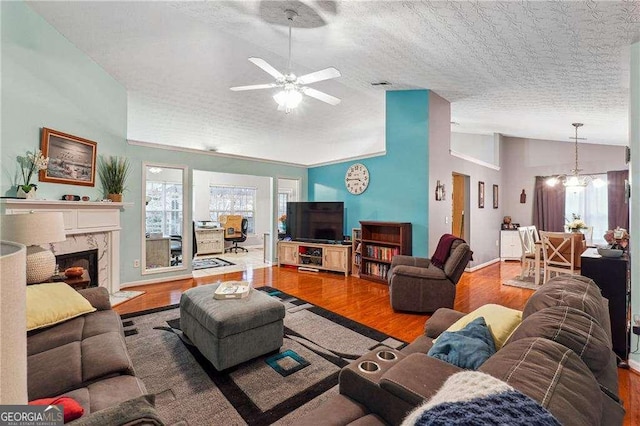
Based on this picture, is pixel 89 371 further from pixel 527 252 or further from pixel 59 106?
pixel 527 252

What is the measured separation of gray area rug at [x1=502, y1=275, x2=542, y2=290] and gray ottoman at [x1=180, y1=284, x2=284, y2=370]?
422cm

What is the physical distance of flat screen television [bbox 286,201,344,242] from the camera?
5360 millimetres

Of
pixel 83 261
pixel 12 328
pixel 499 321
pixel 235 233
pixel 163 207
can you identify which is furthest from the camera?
pixel 235 233

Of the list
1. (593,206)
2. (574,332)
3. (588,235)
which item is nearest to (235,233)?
(574,332)

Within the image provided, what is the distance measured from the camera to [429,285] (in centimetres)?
328

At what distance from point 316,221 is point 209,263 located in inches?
113

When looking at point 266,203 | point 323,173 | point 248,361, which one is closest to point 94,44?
point 248,361

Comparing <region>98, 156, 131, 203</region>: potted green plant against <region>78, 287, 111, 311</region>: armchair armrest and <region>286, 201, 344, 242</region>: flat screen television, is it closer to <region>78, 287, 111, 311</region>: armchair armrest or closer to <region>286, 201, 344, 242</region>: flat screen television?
<region>78, 287, 111, 311</region>: armchair armrest

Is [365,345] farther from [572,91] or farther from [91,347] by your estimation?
[572,91]

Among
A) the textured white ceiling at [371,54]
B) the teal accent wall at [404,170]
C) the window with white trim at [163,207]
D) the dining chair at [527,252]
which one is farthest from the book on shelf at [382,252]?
the window with white trim at [163,207]

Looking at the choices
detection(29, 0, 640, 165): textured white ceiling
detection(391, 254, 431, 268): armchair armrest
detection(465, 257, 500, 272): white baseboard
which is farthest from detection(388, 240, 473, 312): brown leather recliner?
detection(465, 257, 500, 272): white baseboard

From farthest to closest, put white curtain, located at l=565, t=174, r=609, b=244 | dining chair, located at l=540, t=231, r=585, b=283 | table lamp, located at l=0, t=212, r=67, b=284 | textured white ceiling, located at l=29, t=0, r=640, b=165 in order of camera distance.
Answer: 1. white curtain, located at l=565, t=174, r=609, b=244
2. dining chair, located at l=540, t=231, r=585, b=283
3. textured white ceiling, located at l=29, t=0, r=640, b=165
4. table lamp, located at l=0, t=212, r=67, b=284

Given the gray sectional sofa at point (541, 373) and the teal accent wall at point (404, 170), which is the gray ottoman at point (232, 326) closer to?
the gray sectional sofa at point (541, 373)

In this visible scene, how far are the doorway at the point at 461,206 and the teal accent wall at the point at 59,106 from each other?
5577 millimetres
